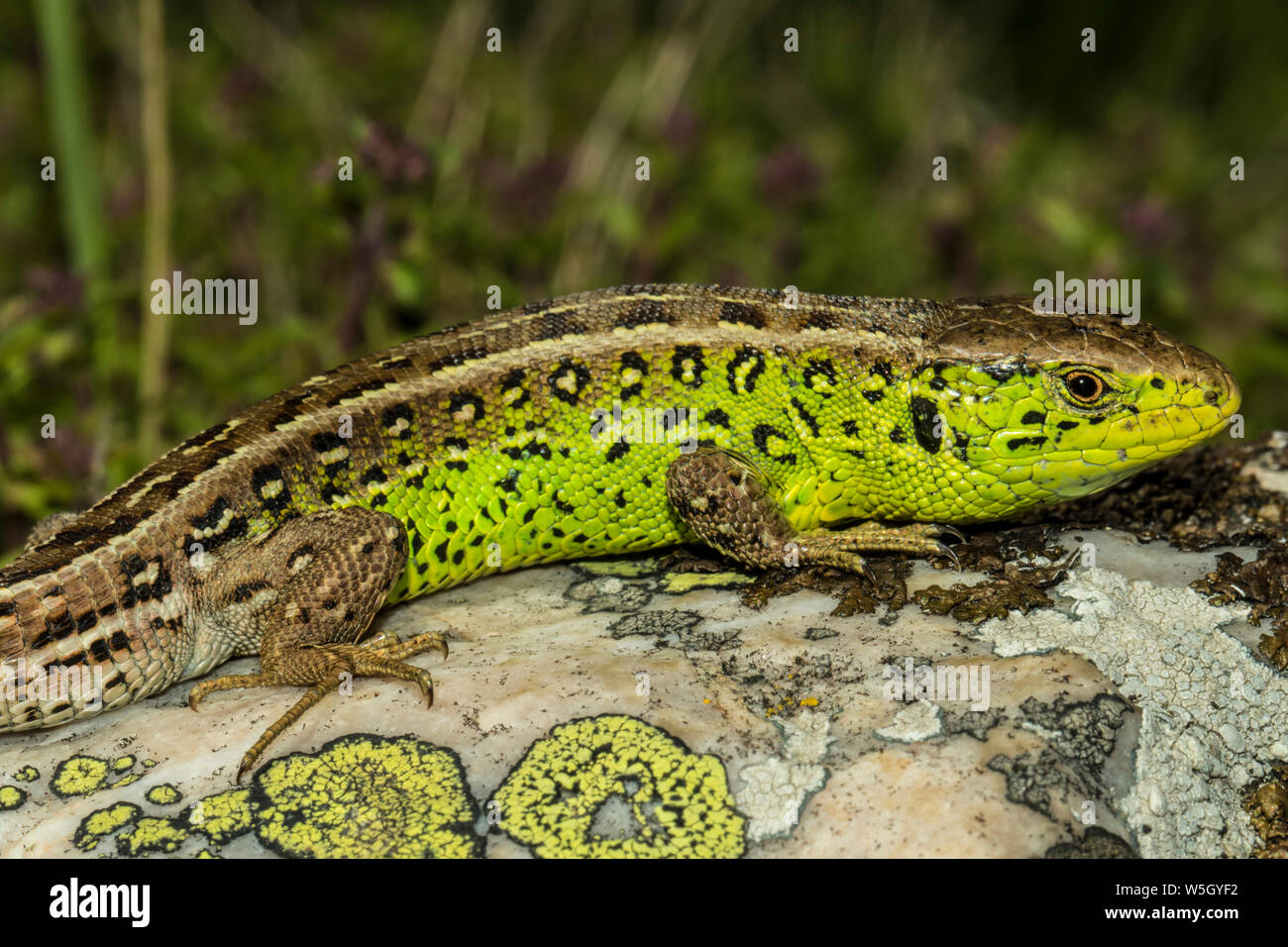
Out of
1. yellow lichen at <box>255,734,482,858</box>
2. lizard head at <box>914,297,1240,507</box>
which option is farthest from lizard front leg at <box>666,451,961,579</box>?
yellow lichen at <box>255,734,482,858</box>

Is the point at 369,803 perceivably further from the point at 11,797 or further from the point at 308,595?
the point at 11,797

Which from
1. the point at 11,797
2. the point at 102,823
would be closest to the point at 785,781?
the point at 102,823

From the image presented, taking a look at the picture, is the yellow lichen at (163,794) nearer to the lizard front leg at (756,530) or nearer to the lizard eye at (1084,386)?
the lizard front leg at (756,530)

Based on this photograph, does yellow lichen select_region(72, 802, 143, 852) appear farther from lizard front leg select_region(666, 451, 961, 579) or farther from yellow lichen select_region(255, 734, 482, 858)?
lizard front leg select_region(666, 451, 961, 579)

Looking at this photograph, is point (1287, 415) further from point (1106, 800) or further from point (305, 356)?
point (305, 356)

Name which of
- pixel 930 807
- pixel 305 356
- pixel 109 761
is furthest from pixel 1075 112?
pixel 109 761

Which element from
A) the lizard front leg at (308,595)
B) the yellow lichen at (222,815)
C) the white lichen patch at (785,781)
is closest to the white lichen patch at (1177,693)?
the white lichen patch at (785,781)
